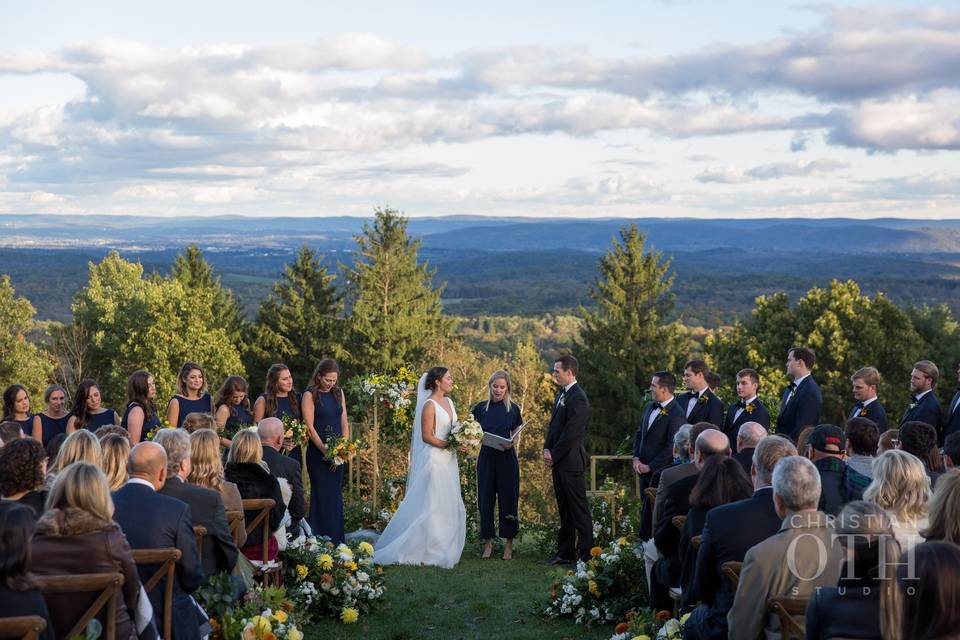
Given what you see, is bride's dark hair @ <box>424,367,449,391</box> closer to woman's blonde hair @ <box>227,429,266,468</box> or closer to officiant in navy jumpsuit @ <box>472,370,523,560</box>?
officiant in navy jumpsuit @ <box>472,370,523,560</box>

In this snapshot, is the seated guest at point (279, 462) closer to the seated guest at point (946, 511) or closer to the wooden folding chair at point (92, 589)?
the wooden folding chair at point (92, 589)

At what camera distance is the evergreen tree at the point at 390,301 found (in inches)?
1949

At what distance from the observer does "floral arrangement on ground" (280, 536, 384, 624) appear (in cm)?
762

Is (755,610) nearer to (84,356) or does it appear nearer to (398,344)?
(398,344)

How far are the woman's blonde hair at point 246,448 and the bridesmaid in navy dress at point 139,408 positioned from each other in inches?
105

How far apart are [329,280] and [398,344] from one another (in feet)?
24.5

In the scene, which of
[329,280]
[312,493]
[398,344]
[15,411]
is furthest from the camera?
[329,280]

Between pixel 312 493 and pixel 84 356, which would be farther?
pixel 84 356

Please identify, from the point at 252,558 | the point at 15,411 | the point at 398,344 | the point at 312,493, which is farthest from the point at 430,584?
the point at 398,344

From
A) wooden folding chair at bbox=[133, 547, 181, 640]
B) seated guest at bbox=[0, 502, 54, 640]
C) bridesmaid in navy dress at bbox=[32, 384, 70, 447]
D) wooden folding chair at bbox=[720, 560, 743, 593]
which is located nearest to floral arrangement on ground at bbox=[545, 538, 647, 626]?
wooden folding chair at bbox=[720, 560, 743, 593]

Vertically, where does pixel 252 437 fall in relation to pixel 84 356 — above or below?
above

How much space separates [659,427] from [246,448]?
13.5 feet

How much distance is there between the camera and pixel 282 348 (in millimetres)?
51500

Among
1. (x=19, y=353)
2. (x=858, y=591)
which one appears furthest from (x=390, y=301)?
(x=858, y=591)
